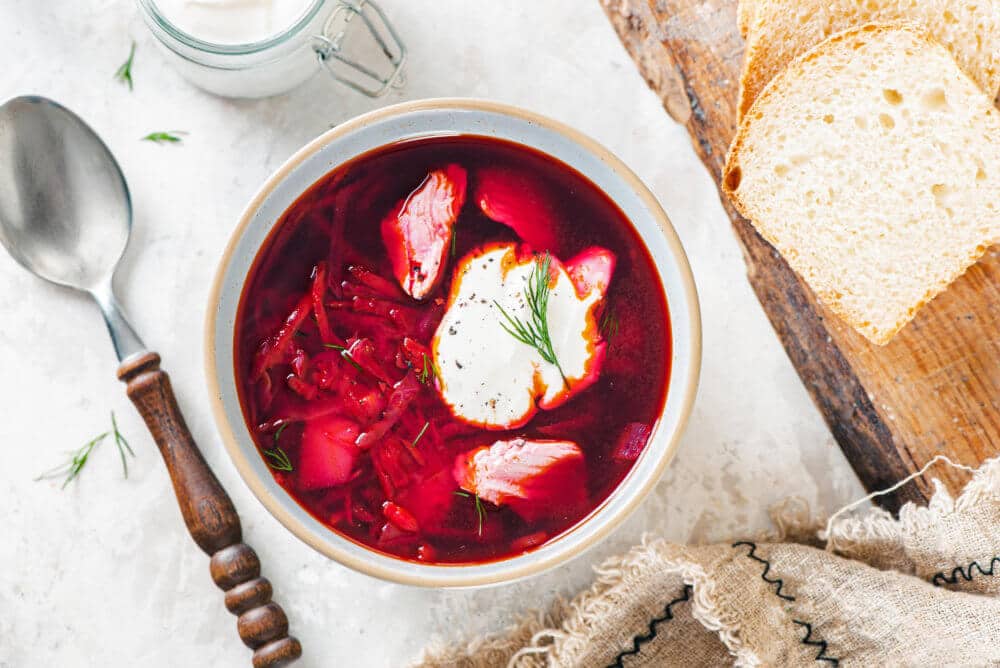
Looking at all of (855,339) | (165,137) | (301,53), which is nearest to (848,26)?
(855,339)

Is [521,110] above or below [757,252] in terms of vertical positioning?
above

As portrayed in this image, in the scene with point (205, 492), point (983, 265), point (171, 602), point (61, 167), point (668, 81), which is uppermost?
point (61, 167)

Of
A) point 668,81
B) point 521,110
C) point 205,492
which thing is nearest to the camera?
point 521,110

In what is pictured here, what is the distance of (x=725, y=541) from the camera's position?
1889mm

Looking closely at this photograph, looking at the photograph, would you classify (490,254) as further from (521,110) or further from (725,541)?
(725,541)

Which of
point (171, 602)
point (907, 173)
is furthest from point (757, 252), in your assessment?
point (171, 602)

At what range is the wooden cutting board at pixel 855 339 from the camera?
185cm

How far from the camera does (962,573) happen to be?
1842 mm

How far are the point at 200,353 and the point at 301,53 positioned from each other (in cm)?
63

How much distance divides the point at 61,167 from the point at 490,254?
0.87m

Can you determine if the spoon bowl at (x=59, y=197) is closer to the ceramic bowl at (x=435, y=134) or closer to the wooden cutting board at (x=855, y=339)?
the ceramic bowl at (x=435, y=134)

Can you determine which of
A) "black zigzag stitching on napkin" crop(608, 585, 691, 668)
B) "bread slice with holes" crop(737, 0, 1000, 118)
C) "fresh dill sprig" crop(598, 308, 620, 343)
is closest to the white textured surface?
"black zigzag stitching on napkin" crop(608, 585, 691, 668)

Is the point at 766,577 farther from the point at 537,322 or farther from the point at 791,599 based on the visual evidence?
the point at 537,322

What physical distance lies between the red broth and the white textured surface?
11.1 inches
